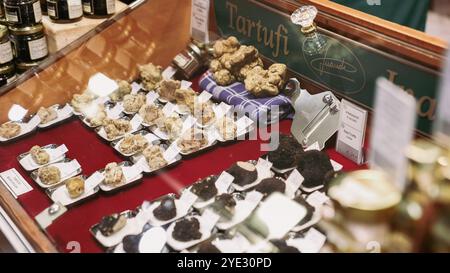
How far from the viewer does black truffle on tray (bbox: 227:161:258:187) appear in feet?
5.64

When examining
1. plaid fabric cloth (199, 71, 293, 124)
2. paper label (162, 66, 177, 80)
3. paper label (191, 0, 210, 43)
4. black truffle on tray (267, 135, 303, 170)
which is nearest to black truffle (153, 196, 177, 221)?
black truffle on tray (267, 135, 303, 170)

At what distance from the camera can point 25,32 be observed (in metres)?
2.46

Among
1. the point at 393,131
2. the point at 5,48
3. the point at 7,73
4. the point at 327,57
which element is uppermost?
the point at 393,131

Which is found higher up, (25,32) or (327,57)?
(327,57)

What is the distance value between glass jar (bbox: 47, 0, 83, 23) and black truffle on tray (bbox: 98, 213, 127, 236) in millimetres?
1221

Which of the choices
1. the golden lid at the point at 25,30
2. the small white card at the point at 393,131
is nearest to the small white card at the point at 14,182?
the golden lid at the point at 25,30

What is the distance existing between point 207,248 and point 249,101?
84cm

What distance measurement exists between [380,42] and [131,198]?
2.91ft

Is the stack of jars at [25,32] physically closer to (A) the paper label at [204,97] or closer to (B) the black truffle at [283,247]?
(A) the paper label at [204,97]

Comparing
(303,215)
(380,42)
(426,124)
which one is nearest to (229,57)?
(380,42)

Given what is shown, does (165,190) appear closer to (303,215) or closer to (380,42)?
(303,215)

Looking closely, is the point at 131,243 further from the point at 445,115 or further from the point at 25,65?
the point at 25,65

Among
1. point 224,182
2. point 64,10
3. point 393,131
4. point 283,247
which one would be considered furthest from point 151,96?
point 393,131

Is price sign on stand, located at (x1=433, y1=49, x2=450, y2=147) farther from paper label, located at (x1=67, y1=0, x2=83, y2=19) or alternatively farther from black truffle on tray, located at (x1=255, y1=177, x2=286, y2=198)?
paper label, located at (x1=67, y1=0, x2=83, y2=19)
